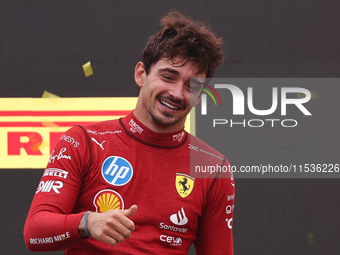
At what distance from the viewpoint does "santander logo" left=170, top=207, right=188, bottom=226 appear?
97cm

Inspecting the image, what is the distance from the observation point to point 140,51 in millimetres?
1872

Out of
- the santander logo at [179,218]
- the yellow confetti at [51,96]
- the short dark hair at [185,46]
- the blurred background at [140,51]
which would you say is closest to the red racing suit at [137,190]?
the santander logo at [179,218]

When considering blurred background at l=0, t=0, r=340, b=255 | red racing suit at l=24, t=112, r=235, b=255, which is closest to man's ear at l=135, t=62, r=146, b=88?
red racing suit at l=24, t=112, r=235, b=255

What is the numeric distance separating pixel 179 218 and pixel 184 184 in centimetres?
11

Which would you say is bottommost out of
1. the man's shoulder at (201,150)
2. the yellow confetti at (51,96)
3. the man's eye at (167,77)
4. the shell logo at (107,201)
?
the shell logo at (107,201)

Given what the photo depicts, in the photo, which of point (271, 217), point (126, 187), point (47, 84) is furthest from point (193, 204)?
point (47, 84)

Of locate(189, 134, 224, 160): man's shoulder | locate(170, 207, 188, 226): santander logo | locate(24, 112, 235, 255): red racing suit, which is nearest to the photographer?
locate(24, 112, 235, 255): red racing suit

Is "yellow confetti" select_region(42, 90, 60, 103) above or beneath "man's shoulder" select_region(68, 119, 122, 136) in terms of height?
above

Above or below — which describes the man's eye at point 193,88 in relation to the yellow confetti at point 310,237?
above

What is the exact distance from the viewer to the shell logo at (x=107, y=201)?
912mm

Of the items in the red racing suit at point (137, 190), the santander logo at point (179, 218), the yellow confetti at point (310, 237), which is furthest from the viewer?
the yellow confetti at point (310, 237)

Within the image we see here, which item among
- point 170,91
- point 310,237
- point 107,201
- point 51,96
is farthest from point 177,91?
point 310,237

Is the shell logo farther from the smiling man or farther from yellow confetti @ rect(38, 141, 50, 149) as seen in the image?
yellow confetti @ rect(38, 141, 50, 149)

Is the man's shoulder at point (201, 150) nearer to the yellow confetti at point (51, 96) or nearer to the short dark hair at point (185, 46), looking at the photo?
the short dark hair at point (185, 46)
